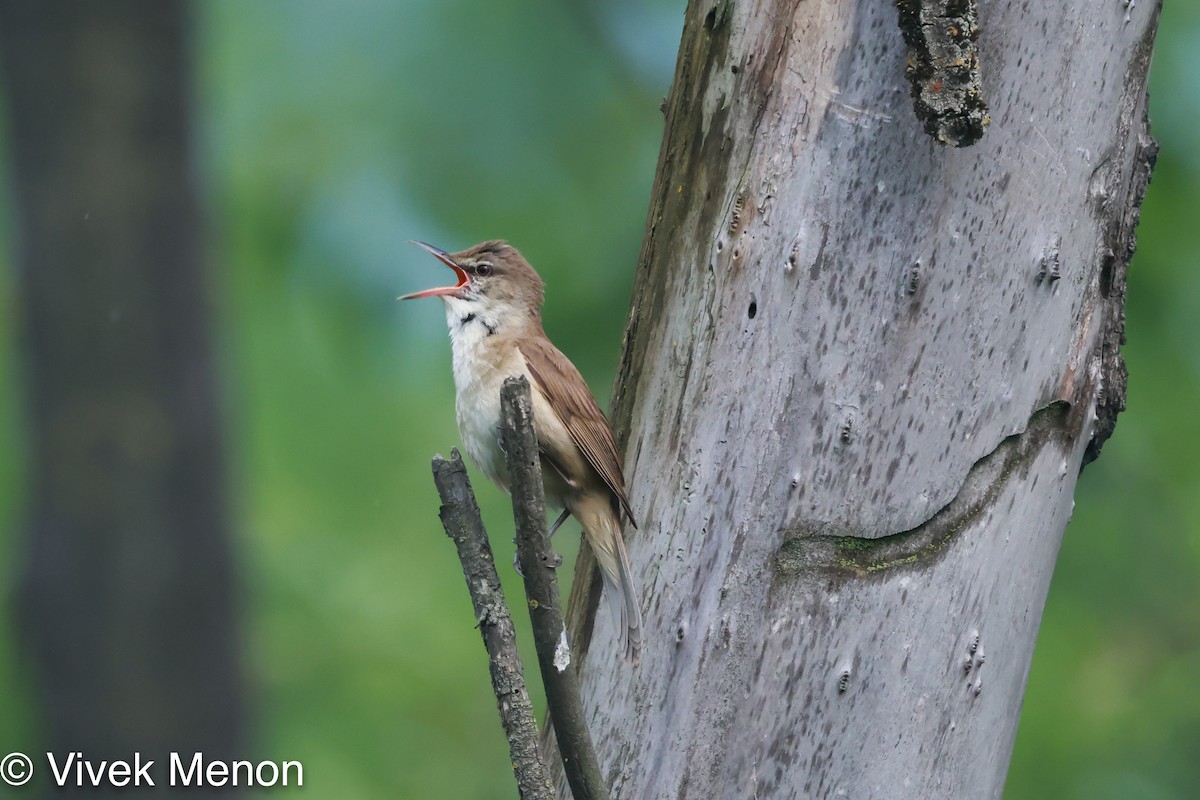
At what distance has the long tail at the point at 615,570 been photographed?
263cm

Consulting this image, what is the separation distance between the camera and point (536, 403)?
128 inches

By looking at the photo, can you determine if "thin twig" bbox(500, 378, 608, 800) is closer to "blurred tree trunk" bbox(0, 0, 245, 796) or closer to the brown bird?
the brown bird

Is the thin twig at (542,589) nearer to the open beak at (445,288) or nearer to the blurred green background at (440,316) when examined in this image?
the open beak at (445,288)

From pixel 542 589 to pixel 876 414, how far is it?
843 millimetres

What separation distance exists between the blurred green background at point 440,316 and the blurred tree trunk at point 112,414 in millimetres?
2246

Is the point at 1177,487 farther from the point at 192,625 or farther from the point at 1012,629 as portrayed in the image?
the point at 192,625

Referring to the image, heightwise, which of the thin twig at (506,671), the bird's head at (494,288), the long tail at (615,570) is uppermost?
the bird's head at (494,288)

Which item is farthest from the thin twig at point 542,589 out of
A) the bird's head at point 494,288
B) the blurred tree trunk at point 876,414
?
the bird's head at point 494,288

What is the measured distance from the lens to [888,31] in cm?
254

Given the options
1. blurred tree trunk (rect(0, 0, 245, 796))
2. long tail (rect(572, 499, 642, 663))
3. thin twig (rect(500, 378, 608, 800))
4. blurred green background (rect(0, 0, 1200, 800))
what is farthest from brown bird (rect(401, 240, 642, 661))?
blurred green background (rect(0, 0, 1200, 800))

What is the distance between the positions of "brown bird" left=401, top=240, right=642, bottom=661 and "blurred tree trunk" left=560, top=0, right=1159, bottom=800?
184mm

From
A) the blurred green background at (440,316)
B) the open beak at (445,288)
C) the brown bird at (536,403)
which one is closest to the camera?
the brown bird at (536,403)

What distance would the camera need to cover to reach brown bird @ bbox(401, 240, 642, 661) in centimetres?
282

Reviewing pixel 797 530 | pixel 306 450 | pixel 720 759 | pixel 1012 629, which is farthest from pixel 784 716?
pixel 306 450
